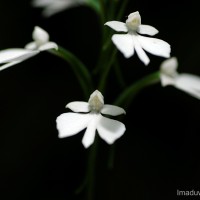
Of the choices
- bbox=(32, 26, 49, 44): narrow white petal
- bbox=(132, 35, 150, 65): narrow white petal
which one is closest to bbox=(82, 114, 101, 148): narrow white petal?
bbox=(132, 35, 150, 65): narrow white petal

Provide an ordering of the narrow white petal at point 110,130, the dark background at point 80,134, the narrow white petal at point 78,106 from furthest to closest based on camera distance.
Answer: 1. the dark background at point 80,134
2. the narrow white petal at point 78,106
3. the narrow white petal at point 110,130

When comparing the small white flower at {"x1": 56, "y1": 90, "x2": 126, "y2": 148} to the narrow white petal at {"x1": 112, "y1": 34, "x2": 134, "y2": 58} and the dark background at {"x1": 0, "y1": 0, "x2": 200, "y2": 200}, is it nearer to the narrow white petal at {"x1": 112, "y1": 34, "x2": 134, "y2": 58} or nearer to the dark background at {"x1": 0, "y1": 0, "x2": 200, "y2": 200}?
the narrow white petal at {"x1": 112, "y1": 34, "x2": 134, "y2": 58}

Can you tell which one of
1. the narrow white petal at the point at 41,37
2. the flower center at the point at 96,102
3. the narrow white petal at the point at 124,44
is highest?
the narrow white petal at the point at 41,37

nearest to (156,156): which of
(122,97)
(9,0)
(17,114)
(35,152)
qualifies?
(35,152)

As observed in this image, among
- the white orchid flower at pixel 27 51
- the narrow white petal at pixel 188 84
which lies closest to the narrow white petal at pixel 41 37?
the white orchid flower at pixel 27 51

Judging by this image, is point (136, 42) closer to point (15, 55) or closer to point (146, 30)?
point (146, 30)

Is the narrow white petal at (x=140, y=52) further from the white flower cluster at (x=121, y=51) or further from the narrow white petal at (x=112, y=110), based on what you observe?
the narrow white petal at (x=112, y=110)
